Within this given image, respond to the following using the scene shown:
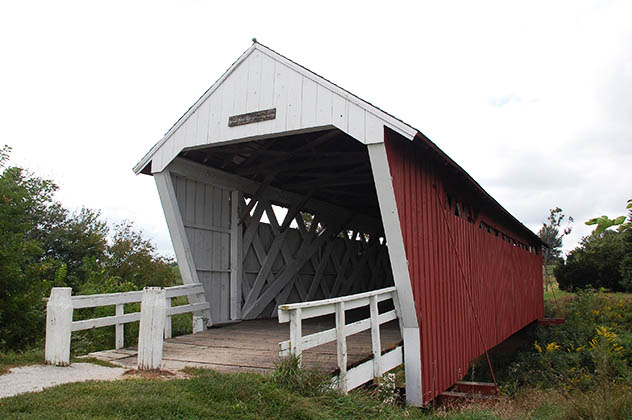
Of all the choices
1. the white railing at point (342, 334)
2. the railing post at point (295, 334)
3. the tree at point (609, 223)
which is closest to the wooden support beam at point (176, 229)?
the white railing at point (342, 334)

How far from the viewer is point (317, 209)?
1221 centimetres

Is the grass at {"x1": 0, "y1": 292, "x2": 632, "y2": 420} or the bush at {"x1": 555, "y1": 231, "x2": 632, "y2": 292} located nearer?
the grass at {"x1": 0, "y1": 292, "x2": 632, "y2": 420}

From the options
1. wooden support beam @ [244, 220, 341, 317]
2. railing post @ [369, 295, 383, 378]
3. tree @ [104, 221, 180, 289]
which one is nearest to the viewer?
railing post @ [369, 295, 383, 378]

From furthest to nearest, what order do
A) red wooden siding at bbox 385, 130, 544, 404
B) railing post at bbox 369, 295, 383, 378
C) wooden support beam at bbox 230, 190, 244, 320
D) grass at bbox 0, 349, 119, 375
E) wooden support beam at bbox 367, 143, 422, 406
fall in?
wooden support beam at bbox 230, 190, 244, 320 → red wooden siding at bbox 385, 130, 544, 404 → wooden support beam at bbox 367, 143, 422, 406 → railing post at bbox 369, 295, 383, 378 → grass at bbox 0, 349, 119, 375

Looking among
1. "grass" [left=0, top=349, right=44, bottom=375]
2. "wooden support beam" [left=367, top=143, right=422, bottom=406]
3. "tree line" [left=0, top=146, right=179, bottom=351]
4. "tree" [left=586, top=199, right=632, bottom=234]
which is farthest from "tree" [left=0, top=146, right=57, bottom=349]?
"tree" [left=586, top=199, right=632, bottom=234]

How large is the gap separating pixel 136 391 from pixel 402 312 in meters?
3.58

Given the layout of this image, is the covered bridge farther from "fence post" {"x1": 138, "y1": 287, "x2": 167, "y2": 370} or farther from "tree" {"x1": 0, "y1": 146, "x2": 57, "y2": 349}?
"fence post" {"x1": 138, "y1": 287, "x2": 167, "y2": 370}

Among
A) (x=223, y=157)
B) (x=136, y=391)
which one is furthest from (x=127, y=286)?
(x=136, y=391)

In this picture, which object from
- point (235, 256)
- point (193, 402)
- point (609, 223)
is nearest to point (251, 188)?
point (235, 256)

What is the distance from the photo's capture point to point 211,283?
8625 mm

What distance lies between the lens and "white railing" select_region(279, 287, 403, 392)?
4660mm

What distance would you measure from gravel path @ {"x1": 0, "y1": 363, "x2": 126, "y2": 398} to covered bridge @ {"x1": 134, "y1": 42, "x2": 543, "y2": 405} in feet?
9.66

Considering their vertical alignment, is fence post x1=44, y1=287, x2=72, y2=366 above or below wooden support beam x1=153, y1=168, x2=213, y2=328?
below

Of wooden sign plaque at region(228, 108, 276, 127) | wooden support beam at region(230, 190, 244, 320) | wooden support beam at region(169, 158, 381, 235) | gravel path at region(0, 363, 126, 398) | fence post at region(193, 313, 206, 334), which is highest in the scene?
wooden sign plaque at region(228, 108, 276, 127)
